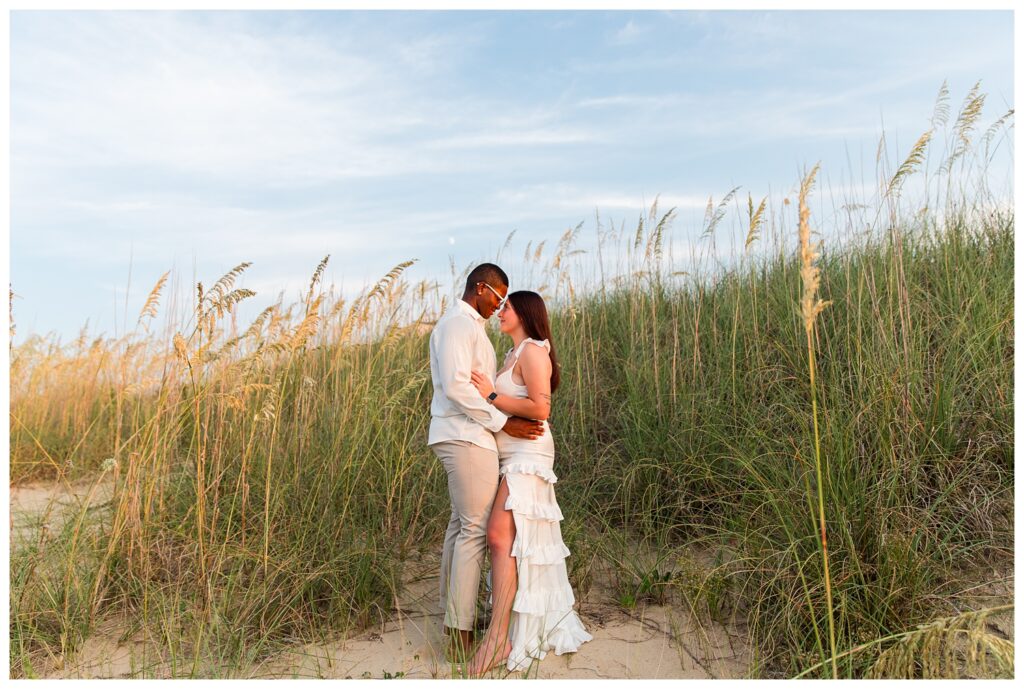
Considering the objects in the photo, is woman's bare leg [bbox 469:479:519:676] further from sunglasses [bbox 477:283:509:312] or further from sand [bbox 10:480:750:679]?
sunglasses [bbox 477:283:509:312]

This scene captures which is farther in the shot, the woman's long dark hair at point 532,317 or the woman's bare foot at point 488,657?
the woman's long dark hair at point 532,317

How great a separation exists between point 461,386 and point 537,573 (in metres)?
0.97

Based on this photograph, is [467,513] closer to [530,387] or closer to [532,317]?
[530,387]

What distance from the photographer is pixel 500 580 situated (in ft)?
11.4

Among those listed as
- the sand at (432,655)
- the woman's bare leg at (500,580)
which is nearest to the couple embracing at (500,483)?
the woman's bare leg at (500,580)

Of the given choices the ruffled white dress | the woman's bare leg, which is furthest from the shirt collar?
the woman's bare leg

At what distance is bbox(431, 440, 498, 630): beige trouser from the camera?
348cm

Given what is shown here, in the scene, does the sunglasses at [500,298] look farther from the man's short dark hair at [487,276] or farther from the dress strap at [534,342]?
the dress strap at [534,342]

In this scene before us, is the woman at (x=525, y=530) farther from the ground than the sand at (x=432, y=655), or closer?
farther from the ground

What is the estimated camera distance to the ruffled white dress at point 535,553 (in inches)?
137

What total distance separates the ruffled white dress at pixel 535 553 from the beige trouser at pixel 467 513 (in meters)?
0.12

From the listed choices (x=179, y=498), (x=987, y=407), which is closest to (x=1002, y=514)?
(x=987, y=407)

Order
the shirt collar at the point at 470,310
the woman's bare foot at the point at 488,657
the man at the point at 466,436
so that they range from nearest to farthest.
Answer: the woman's bare foot at the point at 488,657, the man at the point at 466,436, the shirt collar at the point at 470,310

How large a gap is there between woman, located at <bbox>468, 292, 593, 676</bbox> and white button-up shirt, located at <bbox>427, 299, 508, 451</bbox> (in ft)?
0.33
